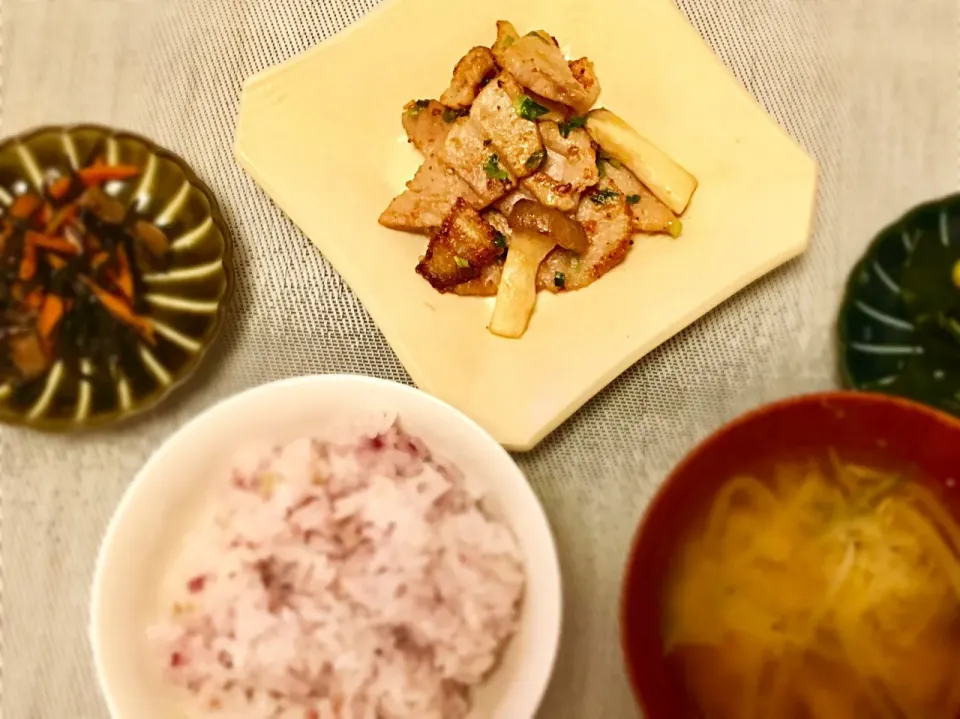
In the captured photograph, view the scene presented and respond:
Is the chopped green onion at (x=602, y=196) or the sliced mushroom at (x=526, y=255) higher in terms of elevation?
the chopped green onion at (x=602, y=196)

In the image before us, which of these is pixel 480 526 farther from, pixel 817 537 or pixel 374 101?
pixel 374 101

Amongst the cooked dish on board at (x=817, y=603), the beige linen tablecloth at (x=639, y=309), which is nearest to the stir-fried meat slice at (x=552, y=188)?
the beige linen tablecloth at (x=639, y=309)

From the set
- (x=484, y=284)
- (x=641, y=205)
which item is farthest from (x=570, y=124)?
(x=484, y=284)

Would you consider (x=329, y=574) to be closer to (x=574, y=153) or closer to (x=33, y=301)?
(x=33, y=301)

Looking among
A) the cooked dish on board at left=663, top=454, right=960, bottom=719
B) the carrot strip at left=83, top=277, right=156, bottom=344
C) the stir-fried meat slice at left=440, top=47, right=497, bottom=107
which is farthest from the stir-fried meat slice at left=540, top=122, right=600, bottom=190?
the carrot strip at left=83, top=277, right=156, bottom=344

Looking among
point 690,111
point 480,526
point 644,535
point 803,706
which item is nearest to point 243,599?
point 480,526

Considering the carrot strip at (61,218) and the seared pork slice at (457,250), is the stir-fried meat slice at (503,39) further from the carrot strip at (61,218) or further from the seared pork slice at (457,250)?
the carrot strip at (61,218)

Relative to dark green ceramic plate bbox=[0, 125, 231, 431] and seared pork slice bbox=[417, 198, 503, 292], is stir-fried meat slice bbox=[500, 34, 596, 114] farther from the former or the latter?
dark green ceramic plate bbox=[0, 125, 231, 431]
